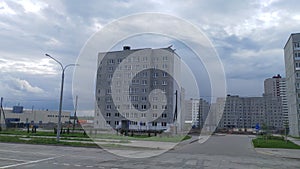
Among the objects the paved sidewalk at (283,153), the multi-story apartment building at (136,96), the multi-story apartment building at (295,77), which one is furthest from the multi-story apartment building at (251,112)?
the paved sidewalk at (283,153)

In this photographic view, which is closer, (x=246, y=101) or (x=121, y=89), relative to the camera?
(x=121, y=89)

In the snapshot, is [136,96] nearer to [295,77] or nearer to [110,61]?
[110,61]

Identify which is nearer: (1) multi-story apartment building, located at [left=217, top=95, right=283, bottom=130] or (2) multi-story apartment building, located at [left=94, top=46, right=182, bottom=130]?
(2) multi-story apartment building, located at [left=94, top=46, right=182, bottom=130]

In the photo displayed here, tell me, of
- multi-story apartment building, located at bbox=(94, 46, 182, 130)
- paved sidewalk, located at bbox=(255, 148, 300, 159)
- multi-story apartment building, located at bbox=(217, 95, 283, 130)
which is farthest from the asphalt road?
multi-story apartment building, located at bbox=(217, 95, 283, 130)

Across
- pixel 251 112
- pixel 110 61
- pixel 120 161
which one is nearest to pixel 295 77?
pixel 251 112

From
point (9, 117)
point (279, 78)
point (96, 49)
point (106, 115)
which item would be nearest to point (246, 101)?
point (279, 78)

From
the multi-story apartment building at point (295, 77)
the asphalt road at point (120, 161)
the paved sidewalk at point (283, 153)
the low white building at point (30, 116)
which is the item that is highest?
the multi-story apartment building at point (295, 77)

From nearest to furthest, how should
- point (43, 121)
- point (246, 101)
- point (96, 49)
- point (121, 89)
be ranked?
point (96, 49)
point (121, 89)
point (246, 101)
point (43, 121)

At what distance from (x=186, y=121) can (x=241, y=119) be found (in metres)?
55.5

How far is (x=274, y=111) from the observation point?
92.0 metres

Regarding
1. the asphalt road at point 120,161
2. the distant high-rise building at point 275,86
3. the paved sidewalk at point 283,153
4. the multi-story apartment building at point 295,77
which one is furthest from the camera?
the distant high-rise building at point 275,86

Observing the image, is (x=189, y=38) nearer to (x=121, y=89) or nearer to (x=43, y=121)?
(x=121, y=89)

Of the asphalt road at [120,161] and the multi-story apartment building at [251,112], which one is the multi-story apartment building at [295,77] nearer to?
the multi-story apartment building at [251,112]

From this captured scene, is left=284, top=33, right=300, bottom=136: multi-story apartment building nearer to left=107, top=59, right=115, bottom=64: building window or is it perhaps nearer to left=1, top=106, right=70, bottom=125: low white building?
left=107, top=59, right=115, bottom=64: building window
